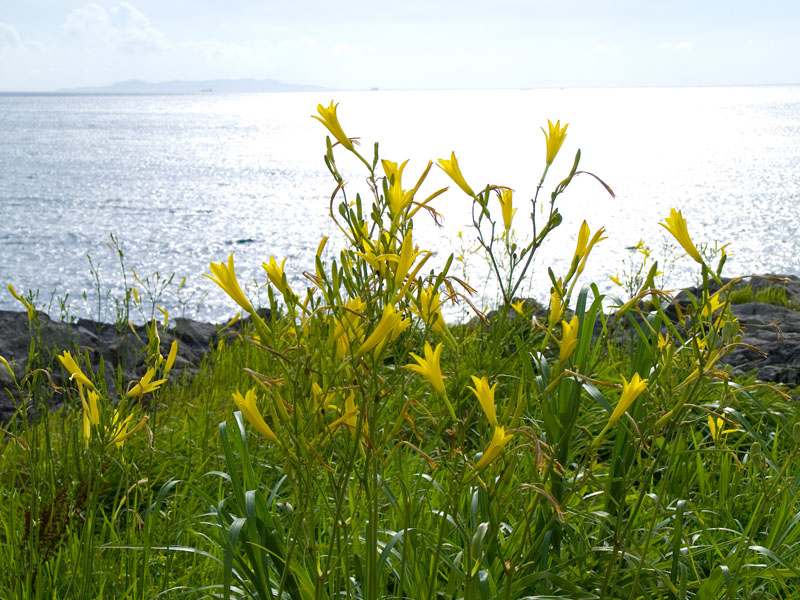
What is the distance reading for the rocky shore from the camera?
3.62 m

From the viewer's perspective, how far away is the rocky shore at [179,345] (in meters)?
3.62

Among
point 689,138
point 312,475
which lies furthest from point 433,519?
point 689,138

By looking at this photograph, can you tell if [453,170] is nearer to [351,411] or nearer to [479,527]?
[351,411]

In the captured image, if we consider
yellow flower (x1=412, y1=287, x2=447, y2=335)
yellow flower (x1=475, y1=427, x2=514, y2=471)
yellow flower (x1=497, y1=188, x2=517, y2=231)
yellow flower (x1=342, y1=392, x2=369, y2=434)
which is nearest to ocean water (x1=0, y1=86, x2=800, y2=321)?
yellow flower (x1=497, y1=188, x2=517, y2=231)

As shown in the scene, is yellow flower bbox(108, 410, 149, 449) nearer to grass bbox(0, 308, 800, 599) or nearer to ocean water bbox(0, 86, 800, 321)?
grass bbox(0, 308, 800, 599)

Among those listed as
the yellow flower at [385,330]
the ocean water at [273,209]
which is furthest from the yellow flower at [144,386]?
the ocean water at [273,209]

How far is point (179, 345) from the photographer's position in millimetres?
4617

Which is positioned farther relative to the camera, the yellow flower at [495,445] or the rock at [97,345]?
the rock at [97,345]

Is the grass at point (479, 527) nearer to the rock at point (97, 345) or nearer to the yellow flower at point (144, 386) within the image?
the yellow flower at point (144, 386)

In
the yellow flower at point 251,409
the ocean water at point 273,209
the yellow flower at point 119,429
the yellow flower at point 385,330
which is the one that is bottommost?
the ocean water at point 273,209

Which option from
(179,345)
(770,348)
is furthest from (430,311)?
(179,345)

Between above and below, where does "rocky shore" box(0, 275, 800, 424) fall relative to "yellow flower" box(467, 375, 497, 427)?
below

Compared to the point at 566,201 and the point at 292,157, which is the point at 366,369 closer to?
the point at 566,201

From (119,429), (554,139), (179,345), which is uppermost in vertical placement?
(554,139)
